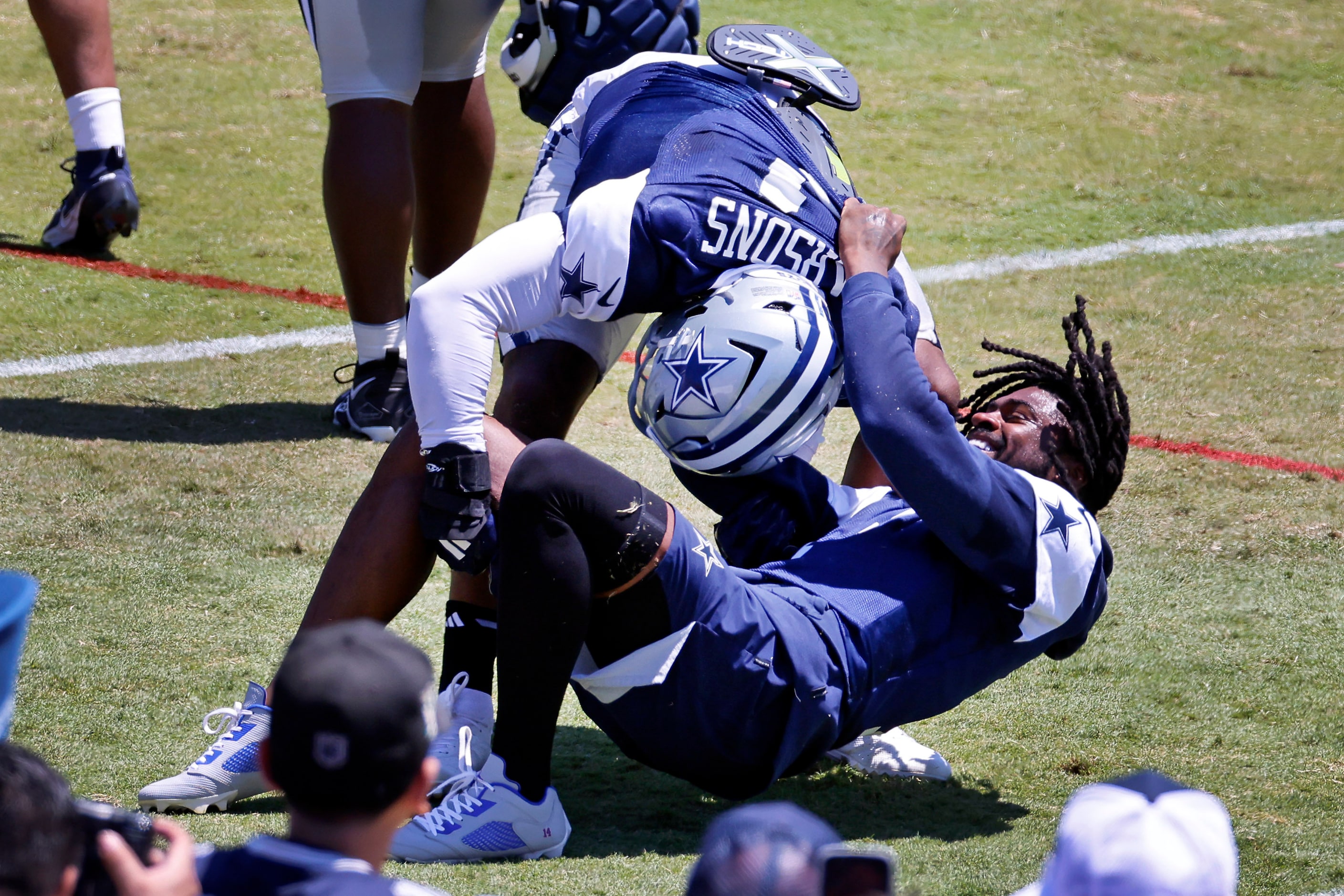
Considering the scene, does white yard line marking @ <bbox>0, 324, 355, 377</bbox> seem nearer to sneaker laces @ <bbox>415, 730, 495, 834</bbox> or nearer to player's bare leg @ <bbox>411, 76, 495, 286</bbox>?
player's bare leg @ <bbox>411, 76, 495, 286</bbox>

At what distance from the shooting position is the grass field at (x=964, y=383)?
2.50 metres

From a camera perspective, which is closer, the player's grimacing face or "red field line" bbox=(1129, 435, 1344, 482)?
the player's grimacing face

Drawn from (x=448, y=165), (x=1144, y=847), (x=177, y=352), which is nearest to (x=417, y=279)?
(x=448, y=165)

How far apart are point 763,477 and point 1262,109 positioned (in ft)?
24.1

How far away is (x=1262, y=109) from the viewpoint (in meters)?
8.70

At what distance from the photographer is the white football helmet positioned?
2336 mm

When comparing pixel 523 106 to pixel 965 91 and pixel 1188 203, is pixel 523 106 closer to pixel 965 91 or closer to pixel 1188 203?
pixel 1188 203

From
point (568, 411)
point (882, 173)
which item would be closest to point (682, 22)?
point (568, 411)

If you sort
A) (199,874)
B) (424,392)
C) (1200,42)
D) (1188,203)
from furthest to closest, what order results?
1. (1200,42)
2. (1188,203)
3. (424,392)
4. (199,874)

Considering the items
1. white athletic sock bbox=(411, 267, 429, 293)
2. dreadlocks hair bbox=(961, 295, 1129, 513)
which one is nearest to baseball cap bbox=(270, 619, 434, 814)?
dreadlocks hair bbox=(961, 295, 1129, 513)

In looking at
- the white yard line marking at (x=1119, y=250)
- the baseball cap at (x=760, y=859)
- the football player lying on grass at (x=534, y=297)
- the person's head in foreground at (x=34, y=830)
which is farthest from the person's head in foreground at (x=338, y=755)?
the white yard line marking at (x=1119, y=250)

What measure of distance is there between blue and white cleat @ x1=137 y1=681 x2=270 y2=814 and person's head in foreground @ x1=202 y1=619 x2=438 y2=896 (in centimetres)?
87

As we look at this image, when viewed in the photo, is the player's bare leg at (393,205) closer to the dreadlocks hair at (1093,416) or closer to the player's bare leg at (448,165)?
Answer: the player's bare leg at (448,165)

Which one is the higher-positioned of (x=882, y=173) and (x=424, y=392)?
(x=424, y=392)
